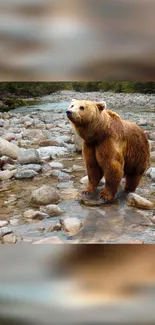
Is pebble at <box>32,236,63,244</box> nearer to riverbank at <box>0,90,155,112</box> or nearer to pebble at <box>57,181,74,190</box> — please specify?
pebble at <box>57,181,74,190</box>

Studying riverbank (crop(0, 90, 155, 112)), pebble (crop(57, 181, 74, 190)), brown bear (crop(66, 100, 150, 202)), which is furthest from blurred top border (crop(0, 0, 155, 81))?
pebble (crop(57, 181, 74, 190))

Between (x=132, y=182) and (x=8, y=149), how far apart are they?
1.33 ft

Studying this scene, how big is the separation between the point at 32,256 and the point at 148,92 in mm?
487

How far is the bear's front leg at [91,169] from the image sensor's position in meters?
1.16

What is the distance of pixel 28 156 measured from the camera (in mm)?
1219

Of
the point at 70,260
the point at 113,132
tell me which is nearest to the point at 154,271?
the point at 70,260

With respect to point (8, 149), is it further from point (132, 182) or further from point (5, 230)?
point (132, 182)

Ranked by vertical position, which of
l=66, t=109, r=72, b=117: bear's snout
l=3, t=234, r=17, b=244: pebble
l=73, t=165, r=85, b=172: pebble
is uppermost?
l=66, t=109, r=72, b=117: bear's snout

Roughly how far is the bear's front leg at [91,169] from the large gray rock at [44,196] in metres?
0.10

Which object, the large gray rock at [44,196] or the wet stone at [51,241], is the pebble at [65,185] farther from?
the wet stone at [51,241]

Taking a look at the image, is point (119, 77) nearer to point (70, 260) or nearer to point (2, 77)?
point (2, 77)

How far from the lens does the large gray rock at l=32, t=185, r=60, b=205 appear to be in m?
1.10

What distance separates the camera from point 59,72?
71cm

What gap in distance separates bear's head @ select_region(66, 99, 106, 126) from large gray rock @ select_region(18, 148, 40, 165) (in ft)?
0.75
